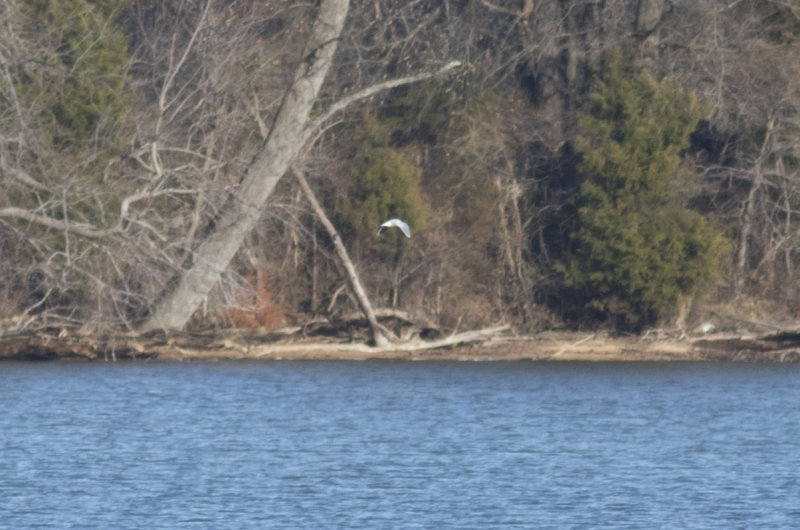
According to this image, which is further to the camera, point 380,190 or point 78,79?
point 380,190

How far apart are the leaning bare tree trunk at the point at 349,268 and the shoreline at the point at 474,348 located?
0.33 metres

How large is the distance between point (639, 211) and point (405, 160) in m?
4.99

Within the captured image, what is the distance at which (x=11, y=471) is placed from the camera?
61.7 ft

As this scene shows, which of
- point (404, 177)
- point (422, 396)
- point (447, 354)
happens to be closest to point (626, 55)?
point (404, 177)

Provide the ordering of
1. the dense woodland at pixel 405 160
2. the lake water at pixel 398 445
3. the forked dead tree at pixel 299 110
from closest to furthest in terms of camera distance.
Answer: the lake water at pixel 398 445 → the dense woodland at pixel 405 160 → the forked dead tree at pixel 299 110

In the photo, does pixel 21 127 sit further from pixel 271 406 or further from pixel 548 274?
pixel 548 274

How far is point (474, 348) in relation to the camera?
31.4 metres

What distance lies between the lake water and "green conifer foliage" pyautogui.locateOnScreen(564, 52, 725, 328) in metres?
1.64

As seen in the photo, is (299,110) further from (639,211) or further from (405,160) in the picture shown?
(639,211)

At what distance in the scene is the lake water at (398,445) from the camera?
1666cm

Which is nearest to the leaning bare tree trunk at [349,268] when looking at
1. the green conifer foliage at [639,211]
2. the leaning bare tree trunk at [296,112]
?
the leaning bare tree trunk at [296,112]

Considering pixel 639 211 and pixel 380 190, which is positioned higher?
pixel 380 190

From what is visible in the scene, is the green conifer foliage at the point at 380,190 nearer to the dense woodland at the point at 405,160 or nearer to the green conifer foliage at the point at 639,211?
the dense woodland at the point at 405,160

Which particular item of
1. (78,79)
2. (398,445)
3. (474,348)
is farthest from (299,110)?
(398,445)
